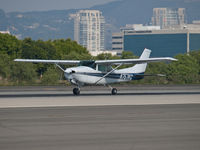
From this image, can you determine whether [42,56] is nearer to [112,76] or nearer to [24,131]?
[112,76]

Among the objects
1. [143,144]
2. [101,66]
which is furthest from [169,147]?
[101,66]

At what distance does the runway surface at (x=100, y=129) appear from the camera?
15.0 metres

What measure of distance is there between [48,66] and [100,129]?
85647 mm

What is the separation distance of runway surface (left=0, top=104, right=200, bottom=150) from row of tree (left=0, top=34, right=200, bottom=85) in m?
43.7

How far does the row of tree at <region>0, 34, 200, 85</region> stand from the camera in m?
76.4

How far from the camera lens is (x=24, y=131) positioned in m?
17.4

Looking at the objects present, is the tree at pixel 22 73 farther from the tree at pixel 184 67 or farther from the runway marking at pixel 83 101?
the runway marking at pixel 83 101

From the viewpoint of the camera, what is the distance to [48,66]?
103 metres

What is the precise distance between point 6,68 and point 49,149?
6362 centimetres

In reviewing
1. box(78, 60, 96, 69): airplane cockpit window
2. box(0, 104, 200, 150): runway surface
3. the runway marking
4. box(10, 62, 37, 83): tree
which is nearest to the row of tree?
box(10, 62, 37, 83): tree

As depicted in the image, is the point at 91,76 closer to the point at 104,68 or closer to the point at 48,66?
the point at 104,68

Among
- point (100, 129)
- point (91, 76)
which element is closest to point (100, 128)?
point (100, 129)

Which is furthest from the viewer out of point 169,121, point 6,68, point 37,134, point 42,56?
point 42,56

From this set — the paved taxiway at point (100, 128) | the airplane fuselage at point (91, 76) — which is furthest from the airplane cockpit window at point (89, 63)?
the paved taxiway at point (100, 128)
